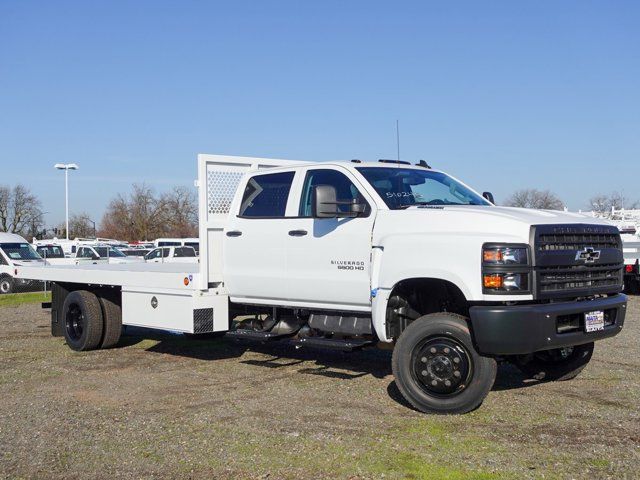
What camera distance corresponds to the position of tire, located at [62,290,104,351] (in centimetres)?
1016

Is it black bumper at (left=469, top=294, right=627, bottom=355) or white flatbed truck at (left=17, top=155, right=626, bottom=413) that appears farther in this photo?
white flatbed truck at (left=17, top=155, right=626, bottom=413)

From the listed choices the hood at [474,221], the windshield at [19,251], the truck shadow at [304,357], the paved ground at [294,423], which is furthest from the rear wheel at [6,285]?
the hood at [474,221]

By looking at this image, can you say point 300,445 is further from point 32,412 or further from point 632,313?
point 632,313

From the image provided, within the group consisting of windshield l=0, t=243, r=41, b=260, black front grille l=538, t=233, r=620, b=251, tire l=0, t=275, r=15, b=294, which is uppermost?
black front grille l=538, t=233, r=620, b=251

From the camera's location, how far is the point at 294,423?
6.22 metres

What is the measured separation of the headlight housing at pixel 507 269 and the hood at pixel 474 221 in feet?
0.27

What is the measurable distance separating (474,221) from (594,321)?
4.46 feet

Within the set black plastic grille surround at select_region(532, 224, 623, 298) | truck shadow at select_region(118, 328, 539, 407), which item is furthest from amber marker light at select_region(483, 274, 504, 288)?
truck shadow at select_region(118, 328, 539, 407)

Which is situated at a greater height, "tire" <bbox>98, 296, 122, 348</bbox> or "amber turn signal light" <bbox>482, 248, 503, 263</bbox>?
"amber turn signal light" <bbox>482, 248, 503, 263</bbox>

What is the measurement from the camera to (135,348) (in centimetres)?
1080

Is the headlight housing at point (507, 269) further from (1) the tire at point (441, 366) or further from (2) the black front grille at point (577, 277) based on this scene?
(1) the tire at point (441, 366)

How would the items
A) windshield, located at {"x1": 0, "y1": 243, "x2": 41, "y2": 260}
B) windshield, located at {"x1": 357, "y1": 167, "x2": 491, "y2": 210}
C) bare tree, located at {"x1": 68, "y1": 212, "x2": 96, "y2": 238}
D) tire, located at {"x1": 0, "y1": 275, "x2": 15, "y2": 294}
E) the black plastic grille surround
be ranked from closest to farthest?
the black plastic grille surround
windshield, located at {"x1": 357, "y1": 167, "x2": 491, "y2": 210}
tire, located at {"x1": 0, "y1": 275, "x2": 15, "y2": 294}
windshield, located at {"x1": 0, "y1": 243, "x2": 41, "y2": 260}
bare tree, located at {"x1": 68, "y1": 212, "x2": 96, "y2": 238}

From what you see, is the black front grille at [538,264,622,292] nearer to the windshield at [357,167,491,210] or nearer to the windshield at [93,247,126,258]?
the windshield at [357,167,491,210]

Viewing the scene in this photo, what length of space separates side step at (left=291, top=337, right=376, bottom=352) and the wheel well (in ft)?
1.41
